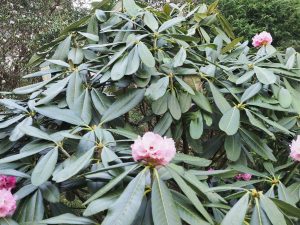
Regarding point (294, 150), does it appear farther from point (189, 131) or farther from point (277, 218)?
point (277, 218)

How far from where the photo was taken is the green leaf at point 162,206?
0.77m

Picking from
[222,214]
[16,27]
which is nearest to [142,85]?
[222,214]

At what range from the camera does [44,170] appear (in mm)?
943

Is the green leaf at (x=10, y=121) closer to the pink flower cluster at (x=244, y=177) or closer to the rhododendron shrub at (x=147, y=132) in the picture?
the rhododendron shrub at (x=147, y=132)

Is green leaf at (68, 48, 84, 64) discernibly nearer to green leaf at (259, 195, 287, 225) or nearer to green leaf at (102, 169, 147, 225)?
green leaf at (102, 169, 147, 225)

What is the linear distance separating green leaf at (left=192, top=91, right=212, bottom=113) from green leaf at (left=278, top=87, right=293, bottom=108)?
0.22m

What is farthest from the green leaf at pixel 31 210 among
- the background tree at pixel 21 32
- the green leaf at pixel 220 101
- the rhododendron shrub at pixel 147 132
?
the background tree at pixel 21 32

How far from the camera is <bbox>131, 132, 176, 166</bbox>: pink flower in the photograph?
83 centimetres

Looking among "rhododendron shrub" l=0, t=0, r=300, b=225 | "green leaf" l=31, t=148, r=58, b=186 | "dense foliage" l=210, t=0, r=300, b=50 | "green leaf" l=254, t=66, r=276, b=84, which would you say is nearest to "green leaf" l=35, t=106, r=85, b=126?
"rhododendron shrub" l=0, t=0, r=300, b=225

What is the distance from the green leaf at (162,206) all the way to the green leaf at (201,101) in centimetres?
42

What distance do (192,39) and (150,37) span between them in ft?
0.47

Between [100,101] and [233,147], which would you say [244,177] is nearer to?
[233,147]

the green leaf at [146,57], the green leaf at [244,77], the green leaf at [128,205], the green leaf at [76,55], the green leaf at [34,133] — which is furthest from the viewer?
the green leaf at [76,55]

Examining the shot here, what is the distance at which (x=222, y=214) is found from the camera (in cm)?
96
